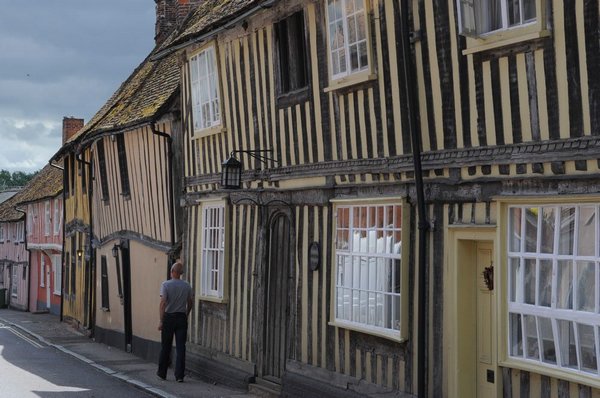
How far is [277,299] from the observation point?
12.5 m

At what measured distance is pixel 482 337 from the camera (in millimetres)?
8586

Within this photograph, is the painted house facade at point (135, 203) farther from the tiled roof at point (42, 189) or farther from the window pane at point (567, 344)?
the tiled roof at point (42, 189)

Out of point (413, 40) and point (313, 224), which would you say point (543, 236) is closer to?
point (413, 40)

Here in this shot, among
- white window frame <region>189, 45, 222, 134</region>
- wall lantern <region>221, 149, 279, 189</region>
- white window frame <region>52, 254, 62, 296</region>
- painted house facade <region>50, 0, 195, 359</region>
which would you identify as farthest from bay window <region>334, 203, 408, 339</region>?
white window frame <region>52, 254, 62, 296</region>

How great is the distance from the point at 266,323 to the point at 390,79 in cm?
458

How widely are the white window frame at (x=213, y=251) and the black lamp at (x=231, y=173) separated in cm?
86

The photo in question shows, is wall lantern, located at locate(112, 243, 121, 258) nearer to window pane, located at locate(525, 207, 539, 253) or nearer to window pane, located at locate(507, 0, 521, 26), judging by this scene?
window pane, located at locate(525, 207, 539, 253)

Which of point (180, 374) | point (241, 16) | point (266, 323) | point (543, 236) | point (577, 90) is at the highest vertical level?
point (241, 16)

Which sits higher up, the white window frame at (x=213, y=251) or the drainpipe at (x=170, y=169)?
the drainpipe at (x=170, y=169)

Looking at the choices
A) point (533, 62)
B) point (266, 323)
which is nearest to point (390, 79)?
point (533, 62)

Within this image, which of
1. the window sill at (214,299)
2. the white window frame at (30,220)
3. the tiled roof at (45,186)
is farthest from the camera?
the white window frame at (30,220)

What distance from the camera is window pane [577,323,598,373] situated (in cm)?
704

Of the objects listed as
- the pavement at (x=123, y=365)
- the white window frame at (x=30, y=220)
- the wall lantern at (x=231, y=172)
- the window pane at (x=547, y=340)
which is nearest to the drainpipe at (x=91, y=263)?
the pavement at (x=123, y=365)

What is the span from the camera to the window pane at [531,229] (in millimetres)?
7680
